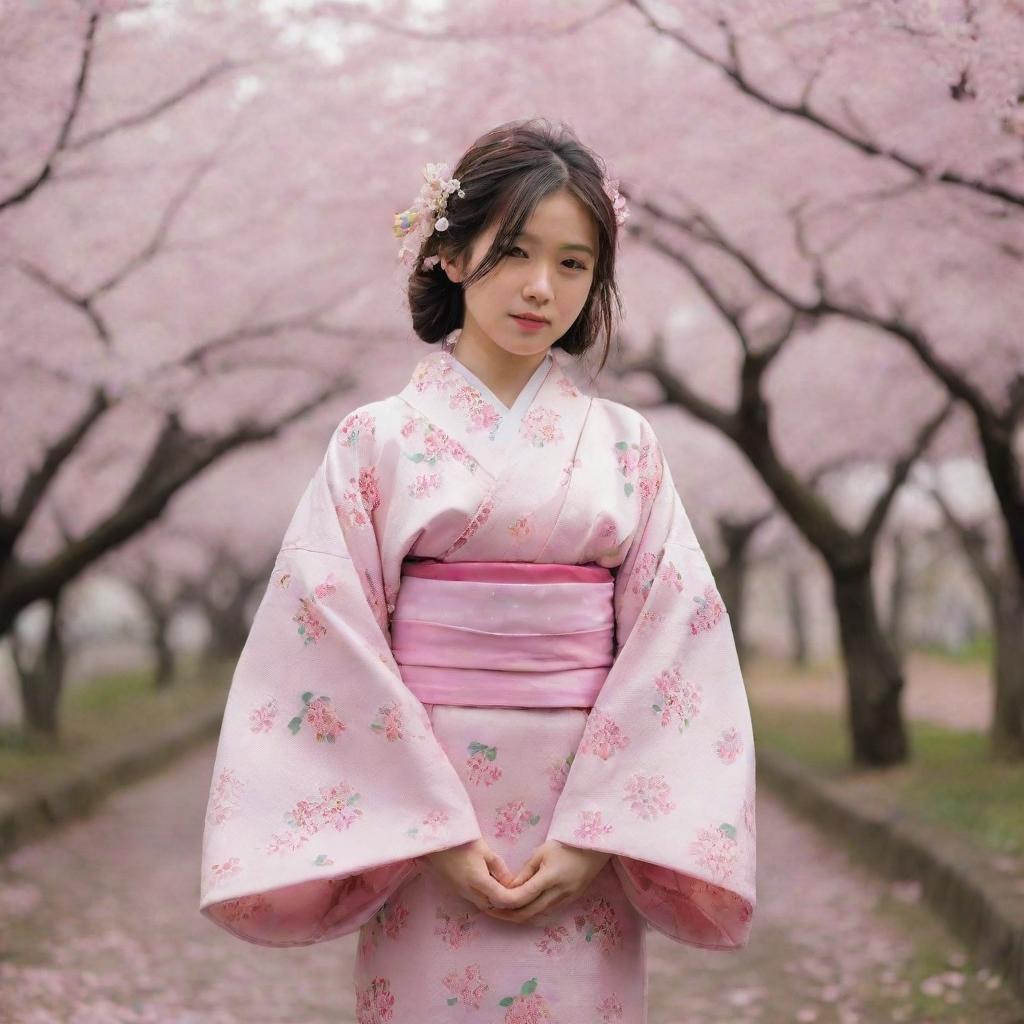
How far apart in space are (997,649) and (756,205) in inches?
156

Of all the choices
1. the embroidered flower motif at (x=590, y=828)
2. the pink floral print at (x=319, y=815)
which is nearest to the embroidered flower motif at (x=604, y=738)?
the embroidered flower motif at (x=590, y=828)

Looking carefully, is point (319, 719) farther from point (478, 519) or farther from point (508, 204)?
point (508, 204)

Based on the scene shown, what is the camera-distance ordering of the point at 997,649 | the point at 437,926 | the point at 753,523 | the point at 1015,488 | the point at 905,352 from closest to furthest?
the point at 437,926 → the point at 1015,488 → the point at 997,649 → the point at 905,352 → the point at 753,523

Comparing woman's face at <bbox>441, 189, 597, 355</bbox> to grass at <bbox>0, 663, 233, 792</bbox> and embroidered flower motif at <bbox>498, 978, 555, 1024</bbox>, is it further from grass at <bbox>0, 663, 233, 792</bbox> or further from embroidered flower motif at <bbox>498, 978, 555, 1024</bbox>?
grass at <bbox>0, 663, 233, 792</bbox>

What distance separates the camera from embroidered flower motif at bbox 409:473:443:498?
2.60 metres

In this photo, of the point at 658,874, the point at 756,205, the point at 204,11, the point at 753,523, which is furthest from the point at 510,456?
the point at 753,523

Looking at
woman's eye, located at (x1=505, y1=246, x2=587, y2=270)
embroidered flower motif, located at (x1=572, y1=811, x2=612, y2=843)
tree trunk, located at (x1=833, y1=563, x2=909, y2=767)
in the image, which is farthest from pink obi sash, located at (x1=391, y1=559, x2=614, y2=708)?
tree trunk, located at (x1=833, y1=563, x2=909, y2=767)

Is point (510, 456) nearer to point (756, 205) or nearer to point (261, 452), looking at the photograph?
point (756, 205)

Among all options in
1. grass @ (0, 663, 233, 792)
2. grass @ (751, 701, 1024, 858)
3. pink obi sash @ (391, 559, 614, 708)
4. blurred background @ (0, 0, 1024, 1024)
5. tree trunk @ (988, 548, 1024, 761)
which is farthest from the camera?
grass @ (0, 663, 233, 792)

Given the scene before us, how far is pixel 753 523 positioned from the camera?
58.7ft

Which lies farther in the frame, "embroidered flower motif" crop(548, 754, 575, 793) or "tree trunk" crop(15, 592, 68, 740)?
"tree trunk" crop(15, 592, 68, 740)

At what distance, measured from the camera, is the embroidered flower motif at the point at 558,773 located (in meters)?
2.62

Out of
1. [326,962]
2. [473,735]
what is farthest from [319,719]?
[326,962]

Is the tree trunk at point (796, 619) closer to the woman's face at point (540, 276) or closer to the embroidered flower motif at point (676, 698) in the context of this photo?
the embroidered flower motif at point (676, 698)
